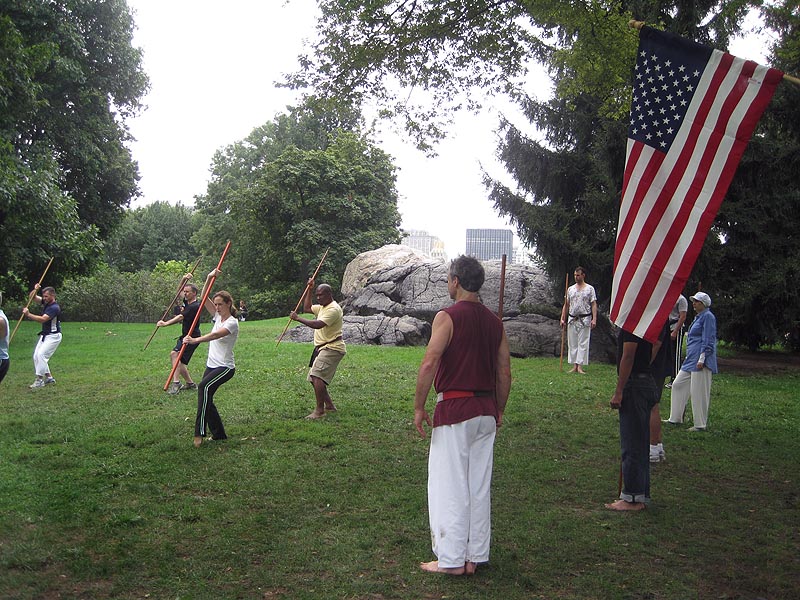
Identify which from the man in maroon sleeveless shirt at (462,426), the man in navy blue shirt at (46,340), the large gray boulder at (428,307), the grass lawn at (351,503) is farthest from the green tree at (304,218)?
the man in maroon sleeveless shirt at (462,426)

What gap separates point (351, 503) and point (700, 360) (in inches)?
232

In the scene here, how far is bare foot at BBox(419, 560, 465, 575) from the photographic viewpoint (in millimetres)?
5645

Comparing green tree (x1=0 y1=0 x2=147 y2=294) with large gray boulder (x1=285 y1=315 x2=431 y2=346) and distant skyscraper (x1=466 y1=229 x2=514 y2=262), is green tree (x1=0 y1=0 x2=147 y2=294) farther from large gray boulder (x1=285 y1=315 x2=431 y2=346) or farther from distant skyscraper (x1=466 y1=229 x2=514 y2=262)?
distant skyscraper (x1=466 y1=229 x2=514 y2=262)

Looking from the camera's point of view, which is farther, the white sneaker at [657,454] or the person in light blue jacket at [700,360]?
the person in light blue jacket at [700,360]

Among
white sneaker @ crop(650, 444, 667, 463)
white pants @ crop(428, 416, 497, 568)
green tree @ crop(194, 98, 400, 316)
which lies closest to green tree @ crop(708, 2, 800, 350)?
white sneaker @ crop(650, 444, 667, 463)

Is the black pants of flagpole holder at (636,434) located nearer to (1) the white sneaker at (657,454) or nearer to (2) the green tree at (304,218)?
(1) the white sneaker at (657,454)

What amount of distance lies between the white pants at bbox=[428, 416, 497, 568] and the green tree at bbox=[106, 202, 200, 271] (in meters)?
71.2

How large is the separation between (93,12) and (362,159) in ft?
62.8

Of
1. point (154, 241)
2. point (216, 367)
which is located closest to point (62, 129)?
point (216, 367)

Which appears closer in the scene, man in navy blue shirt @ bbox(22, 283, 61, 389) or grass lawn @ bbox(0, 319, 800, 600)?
grass lawn @ bbox(0, 319, 800, 600)

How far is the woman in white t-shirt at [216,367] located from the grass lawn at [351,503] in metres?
0.33

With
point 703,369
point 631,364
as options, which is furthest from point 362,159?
point 631,364

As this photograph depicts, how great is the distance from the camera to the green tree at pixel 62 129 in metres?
20.7

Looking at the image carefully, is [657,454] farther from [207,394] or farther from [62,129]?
Answer: [62,129]
